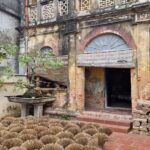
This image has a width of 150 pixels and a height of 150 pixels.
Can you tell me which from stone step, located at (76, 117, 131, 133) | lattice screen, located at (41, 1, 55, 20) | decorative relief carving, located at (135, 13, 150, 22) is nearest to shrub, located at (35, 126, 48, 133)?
stone step, located at (76, 117, 131, 133)

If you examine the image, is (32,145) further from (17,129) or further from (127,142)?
(127,142)

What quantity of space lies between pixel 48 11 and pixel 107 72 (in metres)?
4.26

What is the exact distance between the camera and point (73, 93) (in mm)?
11375

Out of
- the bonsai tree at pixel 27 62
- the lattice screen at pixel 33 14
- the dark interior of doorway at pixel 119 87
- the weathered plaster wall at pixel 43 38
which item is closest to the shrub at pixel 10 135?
the bonsai tree at pixel 27 62

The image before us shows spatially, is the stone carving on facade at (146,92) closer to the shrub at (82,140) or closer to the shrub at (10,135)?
the shrub at (82,140)

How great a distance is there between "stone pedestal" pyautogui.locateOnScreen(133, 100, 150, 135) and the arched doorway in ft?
5.35

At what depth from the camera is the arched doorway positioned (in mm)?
10195

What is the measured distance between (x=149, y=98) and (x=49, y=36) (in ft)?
19.3

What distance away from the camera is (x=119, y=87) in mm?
12688

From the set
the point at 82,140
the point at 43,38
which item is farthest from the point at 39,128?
the point at 43,38

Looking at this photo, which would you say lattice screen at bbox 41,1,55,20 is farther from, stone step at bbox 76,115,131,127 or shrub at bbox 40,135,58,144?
shrub at bbox 40,135,58,144

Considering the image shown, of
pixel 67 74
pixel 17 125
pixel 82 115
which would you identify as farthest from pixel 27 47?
pixel 17 125

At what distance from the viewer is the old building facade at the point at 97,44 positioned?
9.70m

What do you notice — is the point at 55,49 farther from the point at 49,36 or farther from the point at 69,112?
the point at 69,112
